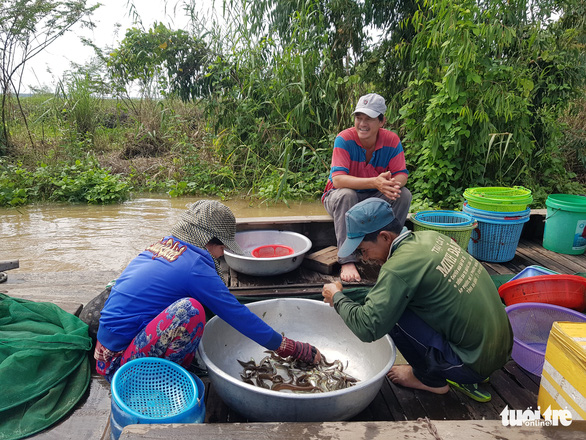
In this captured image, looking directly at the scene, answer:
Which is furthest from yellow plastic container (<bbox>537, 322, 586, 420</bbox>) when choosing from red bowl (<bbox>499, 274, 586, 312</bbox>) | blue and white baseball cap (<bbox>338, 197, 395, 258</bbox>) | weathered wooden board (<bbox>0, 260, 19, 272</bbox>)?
weathered wooden board (<bbox>0, 260, 19, 272</bbox>)

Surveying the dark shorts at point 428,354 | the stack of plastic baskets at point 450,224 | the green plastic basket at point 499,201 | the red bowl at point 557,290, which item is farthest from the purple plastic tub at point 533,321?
the green plastic basket at point 499,201

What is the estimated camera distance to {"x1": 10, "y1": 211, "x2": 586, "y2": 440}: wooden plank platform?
1.27 meters

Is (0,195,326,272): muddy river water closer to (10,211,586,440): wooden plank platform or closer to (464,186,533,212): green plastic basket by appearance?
(10,211,586,440): wooden plank platform

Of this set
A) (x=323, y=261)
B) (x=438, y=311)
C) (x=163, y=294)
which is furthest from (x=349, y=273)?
(x=163, y=294)

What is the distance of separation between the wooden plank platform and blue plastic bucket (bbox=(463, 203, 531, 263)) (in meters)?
0.09

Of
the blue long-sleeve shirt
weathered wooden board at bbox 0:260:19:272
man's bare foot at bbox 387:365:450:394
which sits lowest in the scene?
man's bare foot at bbox 387:365:450:394

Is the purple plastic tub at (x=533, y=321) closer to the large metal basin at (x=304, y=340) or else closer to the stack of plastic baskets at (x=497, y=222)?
the large metal basin at (x=304, y=340)

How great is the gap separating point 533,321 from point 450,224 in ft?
2.98

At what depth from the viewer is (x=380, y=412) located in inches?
72.9

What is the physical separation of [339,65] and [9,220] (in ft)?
18.2

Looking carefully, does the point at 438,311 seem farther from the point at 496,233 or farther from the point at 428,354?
the point at 496,233

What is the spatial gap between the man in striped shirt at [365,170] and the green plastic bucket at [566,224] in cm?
130

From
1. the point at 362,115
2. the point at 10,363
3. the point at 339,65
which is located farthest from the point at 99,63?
the point at 10,363

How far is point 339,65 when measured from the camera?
695cm
